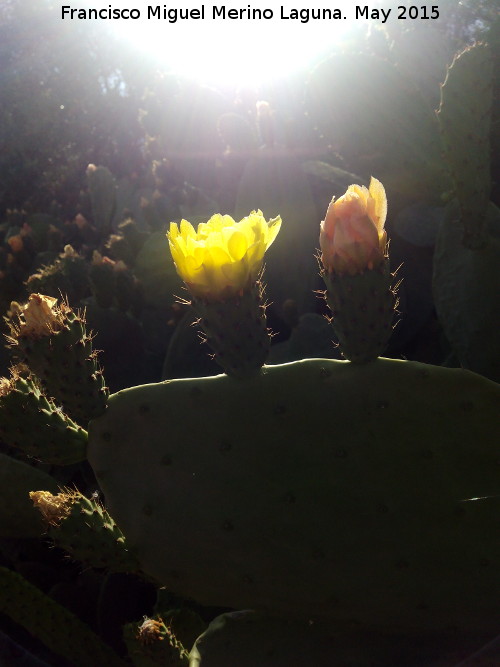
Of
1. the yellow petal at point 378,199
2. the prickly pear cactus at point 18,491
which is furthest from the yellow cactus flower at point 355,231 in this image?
the prickly pear cactus at point 18,491

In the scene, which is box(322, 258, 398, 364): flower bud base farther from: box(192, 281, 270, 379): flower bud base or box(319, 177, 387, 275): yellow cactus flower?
box(192, 281, 270, 379): flower bud base

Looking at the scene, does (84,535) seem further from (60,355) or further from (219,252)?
(219,252)

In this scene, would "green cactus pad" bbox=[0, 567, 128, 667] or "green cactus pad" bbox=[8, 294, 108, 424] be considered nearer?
"green cactus pad" bbox=[8, 294, 108, 424]

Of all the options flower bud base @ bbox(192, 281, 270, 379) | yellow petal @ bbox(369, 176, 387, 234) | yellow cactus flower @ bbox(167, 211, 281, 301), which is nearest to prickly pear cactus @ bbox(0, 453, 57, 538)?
flower bud base @ bbox(192, 281, 270, 379)

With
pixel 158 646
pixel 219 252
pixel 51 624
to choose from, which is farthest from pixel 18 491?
pixel 219 252

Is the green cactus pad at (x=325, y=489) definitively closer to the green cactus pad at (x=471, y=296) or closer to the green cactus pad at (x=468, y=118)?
the green cactus pad at (x=471, y=296)

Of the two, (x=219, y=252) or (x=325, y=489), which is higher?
(x=219, y=252)
